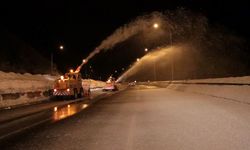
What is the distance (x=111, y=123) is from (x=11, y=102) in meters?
18.9

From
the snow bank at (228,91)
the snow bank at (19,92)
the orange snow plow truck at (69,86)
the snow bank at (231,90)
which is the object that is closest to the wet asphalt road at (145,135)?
the snow bank at (228,91)

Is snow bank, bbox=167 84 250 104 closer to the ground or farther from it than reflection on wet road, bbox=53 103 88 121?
farther from it

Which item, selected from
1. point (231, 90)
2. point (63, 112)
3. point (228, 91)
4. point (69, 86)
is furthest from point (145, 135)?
point (69, 86)

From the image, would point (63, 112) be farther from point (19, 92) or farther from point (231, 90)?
point (19, 92)

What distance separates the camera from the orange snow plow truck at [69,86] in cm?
3781

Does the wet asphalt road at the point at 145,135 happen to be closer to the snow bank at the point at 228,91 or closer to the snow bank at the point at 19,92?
the snow bank at the point at 228,91

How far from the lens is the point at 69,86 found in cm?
3806

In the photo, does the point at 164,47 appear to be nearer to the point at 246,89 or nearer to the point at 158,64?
the point at 158,64

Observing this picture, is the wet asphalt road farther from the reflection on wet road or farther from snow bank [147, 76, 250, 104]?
snow bank [147, 76, 250, 104]

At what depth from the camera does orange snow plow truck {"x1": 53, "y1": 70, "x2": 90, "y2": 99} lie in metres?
37.8

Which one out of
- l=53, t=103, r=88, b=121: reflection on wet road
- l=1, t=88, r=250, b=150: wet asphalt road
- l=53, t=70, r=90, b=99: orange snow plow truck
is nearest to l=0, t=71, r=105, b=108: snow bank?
l=53, t=70, r=90, b=99: orange snow plow truck

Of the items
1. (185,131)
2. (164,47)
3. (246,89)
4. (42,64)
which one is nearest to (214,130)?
(185,131)

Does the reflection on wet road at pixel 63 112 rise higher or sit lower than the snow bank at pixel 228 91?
lower

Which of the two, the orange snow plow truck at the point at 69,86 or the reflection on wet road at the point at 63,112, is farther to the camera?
the orange snow plow truck at the point at 69,86
